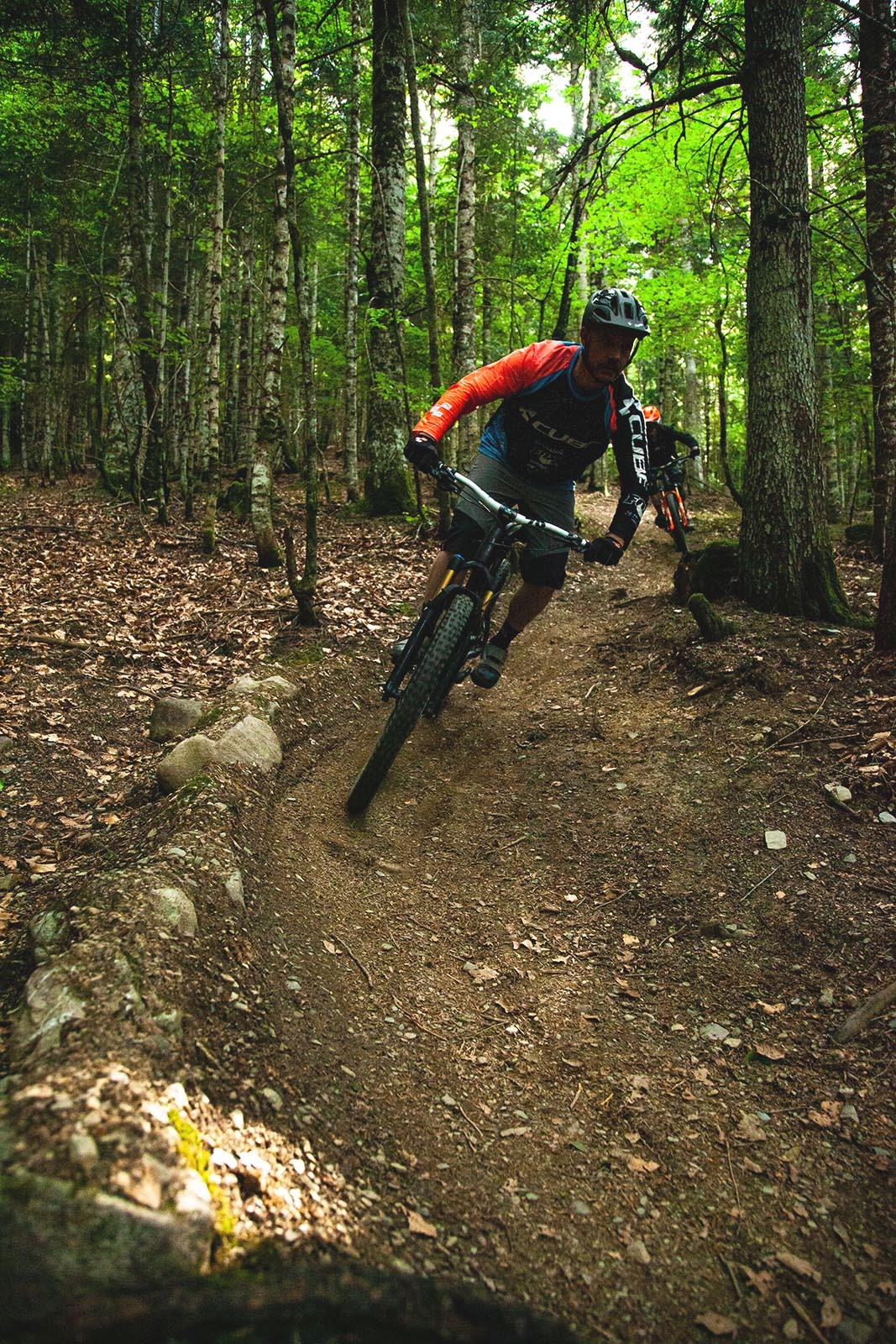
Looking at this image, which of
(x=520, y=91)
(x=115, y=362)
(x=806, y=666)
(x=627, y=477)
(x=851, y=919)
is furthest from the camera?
(x=520, y=91)

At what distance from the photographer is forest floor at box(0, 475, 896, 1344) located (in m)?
1.94

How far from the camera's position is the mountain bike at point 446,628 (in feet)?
13.1

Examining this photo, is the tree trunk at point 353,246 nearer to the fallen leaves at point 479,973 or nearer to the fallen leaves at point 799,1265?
the fallen leaves at point 479,973

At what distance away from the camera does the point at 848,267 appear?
10430mm

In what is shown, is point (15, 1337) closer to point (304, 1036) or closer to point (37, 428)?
point (304, 1036)

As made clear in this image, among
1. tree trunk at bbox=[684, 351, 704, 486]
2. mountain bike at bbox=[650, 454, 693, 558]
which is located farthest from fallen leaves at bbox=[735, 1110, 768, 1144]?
tree trunk at bbox=[684, 351, 704, 486]

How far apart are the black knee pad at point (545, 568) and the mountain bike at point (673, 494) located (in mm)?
6144

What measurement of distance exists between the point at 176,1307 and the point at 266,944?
165 centimetres

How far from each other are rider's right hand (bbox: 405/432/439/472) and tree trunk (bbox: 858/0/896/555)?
6.14 meters

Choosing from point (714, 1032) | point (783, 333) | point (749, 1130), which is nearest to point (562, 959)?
point (714, 1032)

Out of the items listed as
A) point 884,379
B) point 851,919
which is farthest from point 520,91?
point 851,919

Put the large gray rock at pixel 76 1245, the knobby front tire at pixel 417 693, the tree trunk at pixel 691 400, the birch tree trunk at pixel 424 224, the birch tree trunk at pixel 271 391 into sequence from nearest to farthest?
the large gray rock at pixel 76 1245
the knobby front tire at pixel 417 693
the birch tree trunk at pixel 271 391
the birch tree trunk at pixel 424 224
the tree trunk at pixel 691 400

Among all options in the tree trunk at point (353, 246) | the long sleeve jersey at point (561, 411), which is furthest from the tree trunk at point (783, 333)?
the tree trunk at point (353, 246)

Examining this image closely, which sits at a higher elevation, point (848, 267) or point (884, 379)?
point (848, 267)
